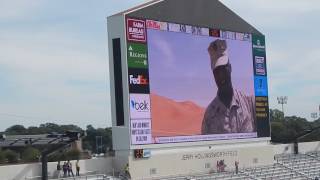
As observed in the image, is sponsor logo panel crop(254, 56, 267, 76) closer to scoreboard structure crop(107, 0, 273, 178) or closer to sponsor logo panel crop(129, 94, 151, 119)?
scoreboard structure crop(107, 0, 273, 178)

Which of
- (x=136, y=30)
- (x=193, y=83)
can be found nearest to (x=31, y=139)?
(x=136, y=30)

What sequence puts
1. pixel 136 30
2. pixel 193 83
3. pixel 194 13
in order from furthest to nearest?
1. pixel 194 13
2. pixel 193 83
3. pixel 136 30

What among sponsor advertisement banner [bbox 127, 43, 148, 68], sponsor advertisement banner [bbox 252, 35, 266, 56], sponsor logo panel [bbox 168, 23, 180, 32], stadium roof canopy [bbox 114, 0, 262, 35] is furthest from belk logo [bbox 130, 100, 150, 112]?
sponsor advertisement banner [bbox 252, 35, 266, 56]

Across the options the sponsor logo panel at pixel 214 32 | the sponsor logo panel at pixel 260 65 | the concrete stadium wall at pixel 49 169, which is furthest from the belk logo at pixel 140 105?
the sponsor logo panel at pixel 260 65

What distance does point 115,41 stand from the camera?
24484 mm

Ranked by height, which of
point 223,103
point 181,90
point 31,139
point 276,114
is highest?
point 181,90

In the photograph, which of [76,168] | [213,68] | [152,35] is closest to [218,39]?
[213,68]

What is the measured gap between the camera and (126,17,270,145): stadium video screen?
24.7m

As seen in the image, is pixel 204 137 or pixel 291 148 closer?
pixel 204 137

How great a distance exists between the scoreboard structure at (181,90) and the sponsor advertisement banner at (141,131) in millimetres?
37

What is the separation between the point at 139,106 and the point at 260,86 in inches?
352

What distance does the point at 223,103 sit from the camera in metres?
28.6

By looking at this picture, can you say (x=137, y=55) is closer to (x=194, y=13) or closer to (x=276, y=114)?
(x=194, y=13)

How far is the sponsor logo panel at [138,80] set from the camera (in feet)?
79.7
